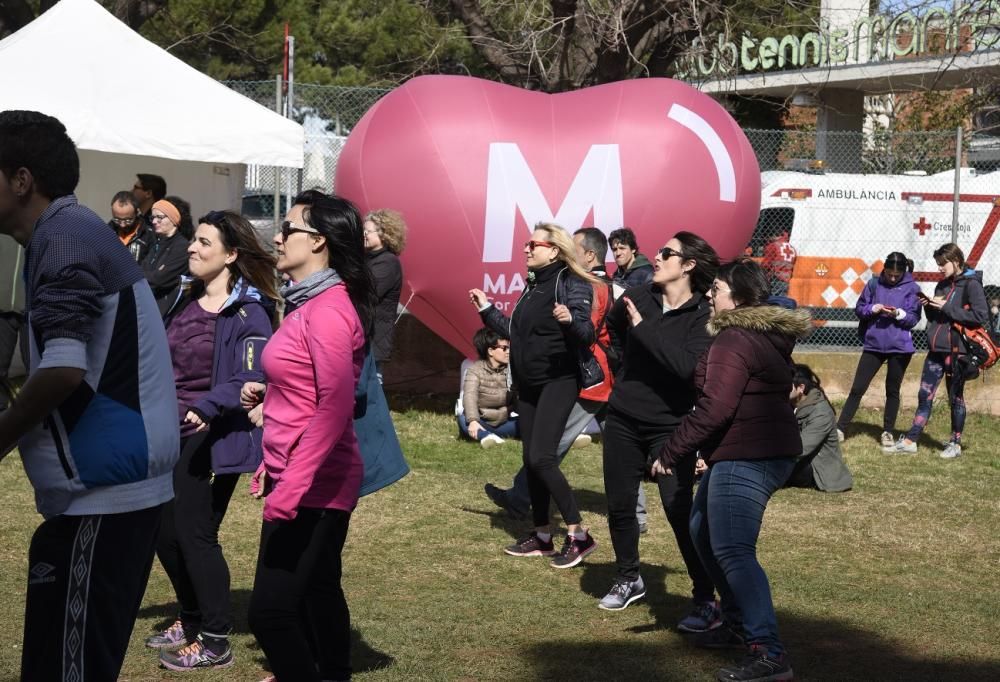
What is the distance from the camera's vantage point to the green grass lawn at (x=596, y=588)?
5.19 m

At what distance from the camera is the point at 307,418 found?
3.67m

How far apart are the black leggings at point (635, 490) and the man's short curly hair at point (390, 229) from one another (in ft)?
10.4

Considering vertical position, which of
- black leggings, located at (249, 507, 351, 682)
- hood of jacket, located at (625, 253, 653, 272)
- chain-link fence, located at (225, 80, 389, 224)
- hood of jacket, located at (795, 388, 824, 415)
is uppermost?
chain-link fence, located at (225, 80, 389, 224)

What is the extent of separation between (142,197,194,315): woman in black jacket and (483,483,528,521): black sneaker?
2.27 m

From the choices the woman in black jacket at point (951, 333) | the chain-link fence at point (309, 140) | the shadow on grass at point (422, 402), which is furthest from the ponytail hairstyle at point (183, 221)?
the woman in black jacket at point (951, 333)

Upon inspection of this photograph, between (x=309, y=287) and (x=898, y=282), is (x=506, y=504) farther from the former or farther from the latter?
(x=898, y=282)

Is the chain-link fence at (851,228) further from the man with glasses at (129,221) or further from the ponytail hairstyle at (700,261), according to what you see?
the ponytail hairstyle at (700,261)

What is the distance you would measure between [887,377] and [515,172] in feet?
12.2

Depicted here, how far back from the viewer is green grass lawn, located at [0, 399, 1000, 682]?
5191mm

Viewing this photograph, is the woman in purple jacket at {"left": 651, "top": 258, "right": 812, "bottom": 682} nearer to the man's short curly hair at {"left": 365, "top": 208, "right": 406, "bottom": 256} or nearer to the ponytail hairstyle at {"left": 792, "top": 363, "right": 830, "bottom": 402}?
the ponytail hairstyle at {"left": 792, "top": 363, "right": 830, "bottom": 402}

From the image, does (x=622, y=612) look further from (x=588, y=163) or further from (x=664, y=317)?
(x=588, y=163)

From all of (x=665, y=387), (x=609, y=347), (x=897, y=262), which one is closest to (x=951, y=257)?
(x=897, y=262)

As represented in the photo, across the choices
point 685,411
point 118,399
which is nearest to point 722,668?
point 685,411

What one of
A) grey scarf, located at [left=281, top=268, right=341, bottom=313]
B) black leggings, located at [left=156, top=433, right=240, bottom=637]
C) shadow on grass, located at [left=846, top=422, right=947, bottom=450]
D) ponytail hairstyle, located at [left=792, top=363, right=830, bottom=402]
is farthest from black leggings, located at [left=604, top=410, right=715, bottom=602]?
shadow on grass, located at [left=846, top=422, right=947, bottom=450]
